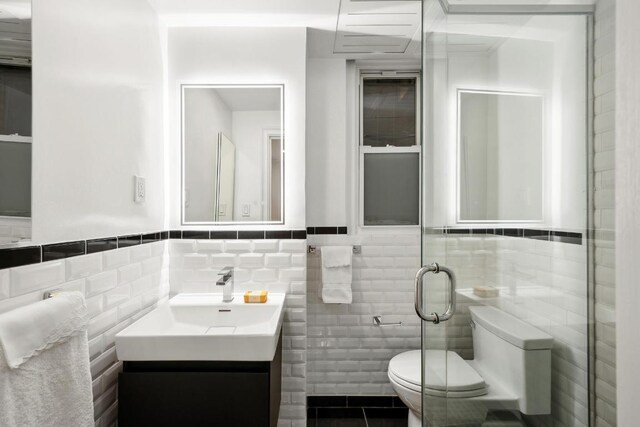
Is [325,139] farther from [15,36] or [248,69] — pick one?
[15,36]

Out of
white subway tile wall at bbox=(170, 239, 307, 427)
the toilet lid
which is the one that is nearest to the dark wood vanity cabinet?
the toilet lid

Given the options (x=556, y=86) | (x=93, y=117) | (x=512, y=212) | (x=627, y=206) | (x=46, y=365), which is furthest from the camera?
(x=93, y=117)

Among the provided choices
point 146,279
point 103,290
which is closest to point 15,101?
point 103,290

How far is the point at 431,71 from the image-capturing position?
4.15 feet

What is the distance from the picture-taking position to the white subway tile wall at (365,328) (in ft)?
8.34

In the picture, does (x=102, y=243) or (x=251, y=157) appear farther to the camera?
(x=251, y=157)

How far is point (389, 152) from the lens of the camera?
264 centimetres

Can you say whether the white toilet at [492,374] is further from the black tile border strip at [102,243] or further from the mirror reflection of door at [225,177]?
the mirror reflection of door at [225,177]

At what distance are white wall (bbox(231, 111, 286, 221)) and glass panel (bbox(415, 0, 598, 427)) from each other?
110 cm

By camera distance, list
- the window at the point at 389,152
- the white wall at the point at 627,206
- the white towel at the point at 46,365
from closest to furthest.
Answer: the white wall at the point at 627,206 < the white towel at the point at 46,365 < the window at the point at 389,152

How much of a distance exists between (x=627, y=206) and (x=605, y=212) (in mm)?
91

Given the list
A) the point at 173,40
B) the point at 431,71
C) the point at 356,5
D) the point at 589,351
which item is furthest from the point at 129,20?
the point at 589,351

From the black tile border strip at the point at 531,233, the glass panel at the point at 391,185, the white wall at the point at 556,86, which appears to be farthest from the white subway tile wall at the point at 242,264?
the white wall at the point at 556,86

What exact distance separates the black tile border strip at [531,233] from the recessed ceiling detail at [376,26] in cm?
133
